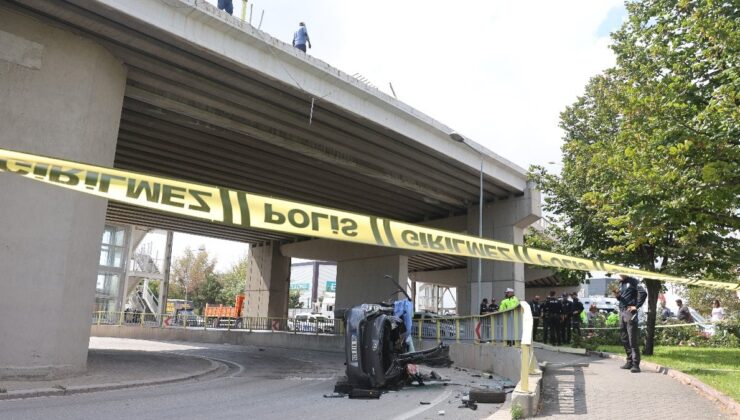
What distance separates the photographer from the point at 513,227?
26.0 m

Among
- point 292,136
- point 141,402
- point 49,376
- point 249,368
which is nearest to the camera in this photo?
point 141,402

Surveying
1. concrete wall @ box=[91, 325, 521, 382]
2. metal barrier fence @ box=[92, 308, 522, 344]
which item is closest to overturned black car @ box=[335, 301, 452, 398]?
metal barrier fence @ box=[92, 308, 522, 344]

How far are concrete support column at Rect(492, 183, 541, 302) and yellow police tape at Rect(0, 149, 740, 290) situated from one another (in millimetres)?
19339

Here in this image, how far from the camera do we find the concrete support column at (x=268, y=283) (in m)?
39.2

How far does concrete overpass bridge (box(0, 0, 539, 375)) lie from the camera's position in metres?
10.4

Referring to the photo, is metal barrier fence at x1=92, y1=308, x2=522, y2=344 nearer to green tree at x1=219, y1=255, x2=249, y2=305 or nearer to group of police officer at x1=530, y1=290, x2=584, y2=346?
group of police officer at x1=530, y1=290, x2=584, y2=346

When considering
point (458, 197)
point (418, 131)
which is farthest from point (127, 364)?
point (458, 197)

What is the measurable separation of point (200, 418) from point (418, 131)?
46.4 ft

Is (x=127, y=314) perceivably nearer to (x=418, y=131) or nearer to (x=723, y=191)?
(x=418, y=131)

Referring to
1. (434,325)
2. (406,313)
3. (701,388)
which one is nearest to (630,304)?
(701,388)

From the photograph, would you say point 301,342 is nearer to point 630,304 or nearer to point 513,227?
point 513,227

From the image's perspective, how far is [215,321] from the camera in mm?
32406

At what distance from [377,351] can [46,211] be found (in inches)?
276

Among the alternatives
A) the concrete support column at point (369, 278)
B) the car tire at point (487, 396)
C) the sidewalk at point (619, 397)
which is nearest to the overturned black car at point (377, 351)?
the car tire at point (487, 396)
